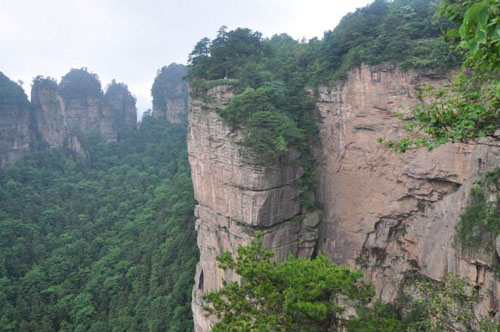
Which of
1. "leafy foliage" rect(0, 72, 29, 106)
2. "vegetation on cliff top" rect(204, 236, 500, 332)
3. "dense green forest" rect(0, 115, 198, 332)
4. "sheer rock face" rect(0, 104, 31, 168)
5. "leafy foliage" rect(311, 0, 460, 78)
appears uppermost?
"leafy foliage" rect(0, 72, 29, 106)

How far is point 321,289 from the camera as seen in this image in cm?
573

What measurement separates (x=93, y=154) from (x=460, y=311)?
42043mm

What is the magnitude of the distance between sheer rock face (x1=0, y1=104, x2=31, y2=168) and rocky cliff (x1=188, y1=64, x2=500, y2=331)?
28675 mm

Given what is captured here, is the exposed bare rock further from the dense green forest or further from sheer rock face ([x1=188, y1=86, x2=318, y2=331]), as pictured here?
sheer rock face ([x1=188, y1=86, x2=318, y2=331])

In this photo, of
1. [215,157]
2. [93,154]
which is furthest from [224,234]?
[93,154]

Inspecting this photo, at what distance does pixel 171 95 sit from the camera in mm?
46906

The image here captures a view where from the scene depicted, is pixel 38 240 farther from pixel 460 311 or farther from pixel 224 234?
pixel 460 311

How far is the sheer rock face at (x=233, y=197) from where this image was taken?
1262 cm

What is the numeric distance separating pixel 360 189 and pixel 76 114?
134 feet

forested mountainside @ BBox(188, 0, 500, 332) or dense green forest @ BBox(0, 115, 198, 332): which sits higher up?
forested mountainside @ BBox(188, 0, 500, 332)

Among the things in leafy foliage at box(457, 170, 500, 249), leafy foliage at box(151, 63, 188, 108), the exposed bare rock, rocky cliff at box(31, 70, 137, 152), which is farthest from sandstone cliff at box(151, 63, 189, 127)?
leafy foliage at box(457, 170, 500, 249)

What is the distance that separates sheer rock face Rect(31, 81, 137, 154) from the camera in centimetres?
3922

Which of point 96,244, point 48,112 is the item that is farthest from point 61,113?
point 96,244

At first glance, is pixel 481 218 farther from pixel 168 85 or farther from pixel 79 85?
pixel 79 85
